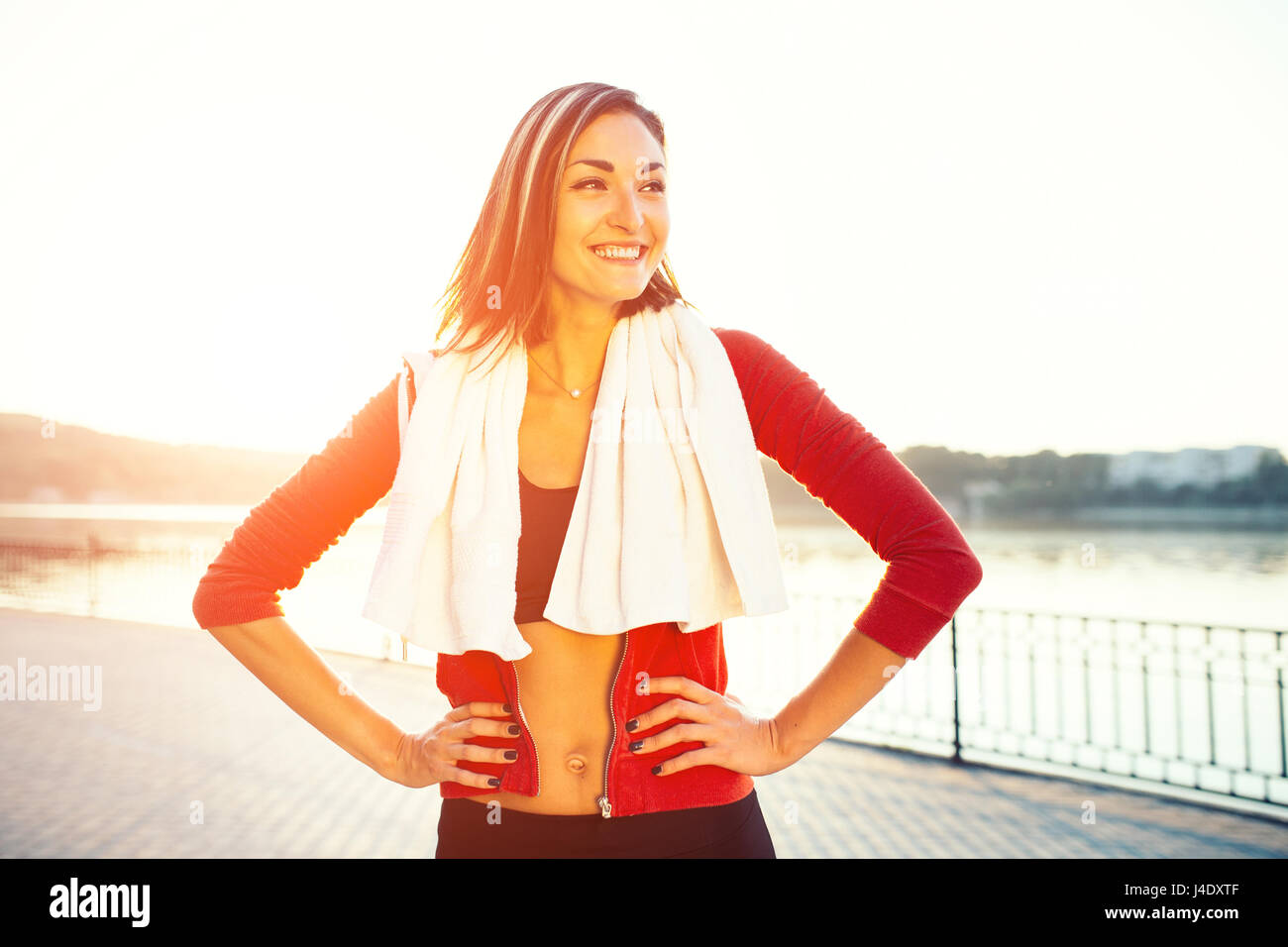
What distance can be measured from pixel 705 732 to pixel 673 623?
7.9 inches

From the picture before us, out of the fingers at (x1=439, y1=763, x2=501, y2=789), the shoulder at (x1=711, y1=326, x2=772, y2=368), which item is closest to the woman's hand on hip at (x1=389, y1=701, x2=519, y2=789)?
the fingers at (x1=439, y1=763, x2=501, y2=789)

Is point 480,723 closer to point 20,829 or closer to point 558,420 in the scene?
point 558,420

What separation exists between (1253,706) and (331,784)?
52.5 feet

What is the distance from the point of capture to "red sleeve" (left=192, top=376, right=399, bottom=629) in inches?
59.7

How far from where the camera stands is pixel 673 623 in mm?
1443

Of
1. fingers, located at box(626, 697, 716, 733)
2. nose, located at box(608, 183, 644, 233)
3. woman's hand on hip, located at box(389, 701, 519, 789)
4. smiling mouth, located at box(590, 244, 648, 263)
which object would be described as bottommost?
woman's hand on hip, located at box(389, 701, 519, 789)

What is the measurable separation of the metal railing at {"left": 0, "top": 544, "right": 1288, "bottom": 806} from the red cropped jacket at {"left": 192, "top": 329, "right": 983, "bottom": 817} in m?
0.22

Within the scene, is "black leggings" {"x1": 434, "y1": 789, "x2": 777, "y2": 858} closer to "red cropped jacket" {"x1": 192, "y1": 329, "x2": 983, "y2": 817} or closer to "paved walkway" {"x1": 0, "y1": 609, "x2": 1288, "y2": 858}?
"red cropped jacket" {"x1": 192, "y1": 329, "x2": 983, "y2": 817}

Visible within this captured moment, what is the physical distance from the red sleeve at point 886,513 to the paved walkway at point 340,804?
14.9 ft

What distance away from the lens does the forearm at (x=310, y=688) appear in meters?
1.56

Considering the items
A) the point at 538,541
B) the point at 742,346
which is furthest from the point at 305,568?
the point at 742,346

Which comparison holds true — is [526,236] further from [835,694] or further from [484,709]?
[835,694]
